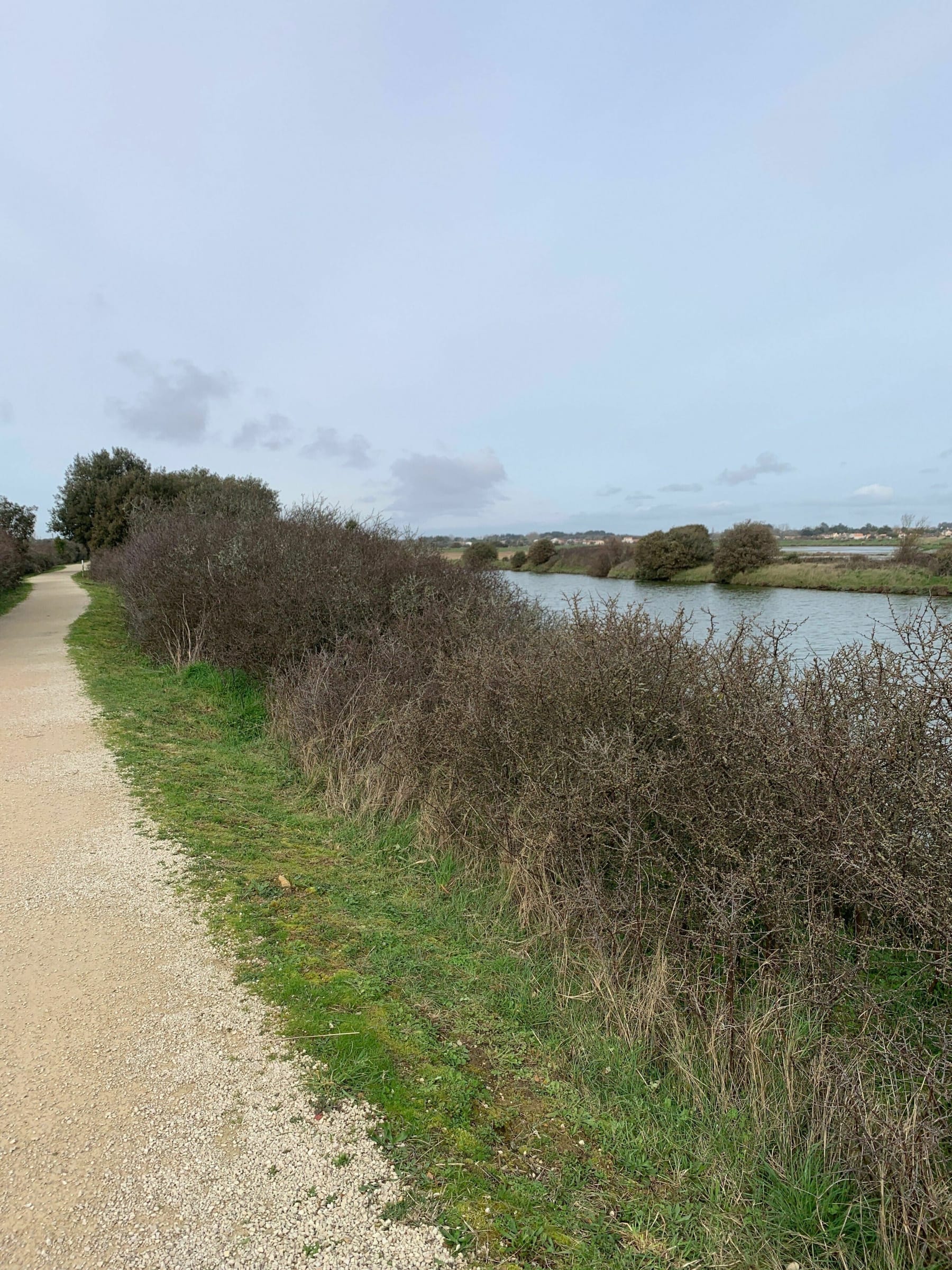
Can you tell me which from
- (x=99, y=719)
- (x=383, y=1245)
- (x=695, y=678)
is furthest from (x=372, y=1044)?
(x=99, y=719)

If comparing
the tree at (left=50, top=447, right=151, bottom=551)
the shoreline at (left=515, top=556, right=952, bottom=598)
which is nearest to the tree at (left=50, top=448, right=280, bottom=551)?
the tree at (left=50, top=447, right=151, bottom=551)

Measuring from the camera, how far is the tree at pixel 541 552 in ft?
162

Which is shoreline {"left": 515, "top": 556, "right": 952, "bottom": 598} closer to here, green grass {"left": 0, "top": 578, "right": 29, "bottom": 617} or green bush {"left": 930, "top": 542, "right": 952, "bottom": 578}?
green bush {"left": 930, "top": 542, "right": 952, "bottom": 578}

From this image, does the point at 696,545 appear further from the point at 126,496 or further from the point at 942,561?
the point at 126,496

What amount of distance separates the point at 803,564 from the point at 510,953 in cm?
2906

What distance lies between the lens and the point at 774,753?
352 centimetres

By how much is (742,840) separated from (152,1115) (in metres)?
2.93

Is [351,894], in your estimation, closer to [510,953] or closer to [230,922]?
[230,922]

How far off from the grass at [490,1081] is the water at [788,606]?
9.11 ft

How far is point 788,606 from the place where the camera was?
17.6 meters

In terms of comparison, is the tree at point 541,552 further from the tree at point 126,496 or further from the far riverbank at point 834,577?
the tree at point 126,496

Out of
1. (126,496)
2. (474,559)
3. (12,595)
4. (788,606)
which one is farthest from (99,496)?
(788,606)

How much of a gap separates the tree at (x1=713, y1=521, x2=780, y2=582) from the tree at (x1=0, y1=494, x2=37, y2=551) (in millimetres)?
29683

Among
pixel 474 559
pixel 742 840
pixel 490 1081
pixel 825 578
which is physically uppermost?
pixel 474 559
